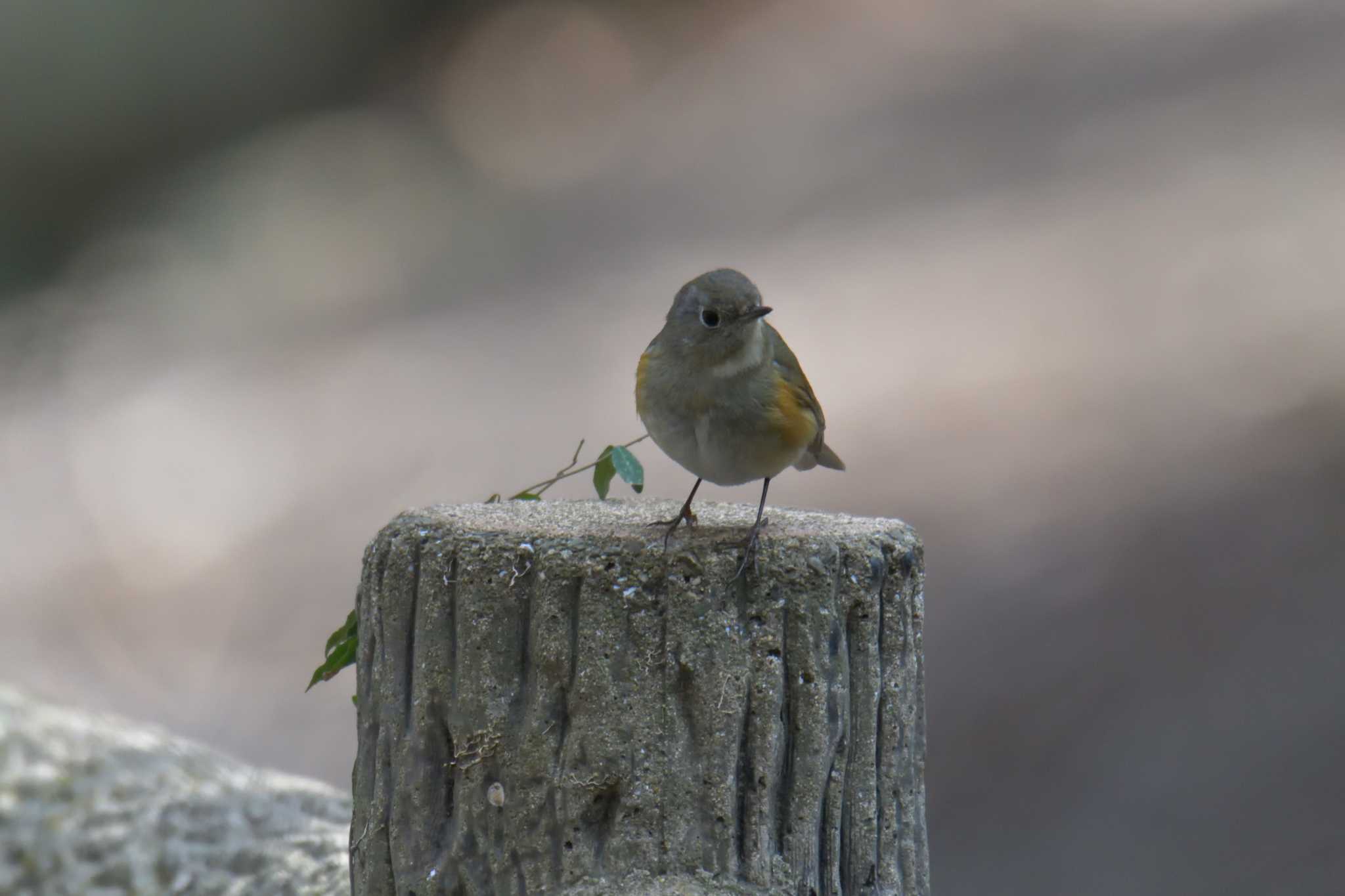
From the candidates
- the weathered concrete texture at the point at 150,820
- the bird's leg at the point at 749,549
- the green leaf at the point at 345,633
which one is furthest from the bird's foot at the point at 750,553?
the weathered concrete texture at the point at 150,820

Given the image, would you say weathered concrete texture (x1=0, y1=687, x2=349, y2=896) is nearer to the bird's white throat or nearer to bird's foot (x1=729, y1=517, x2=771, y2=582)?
bird's foot (x1=729, y1=517, x2=771, y2=582)

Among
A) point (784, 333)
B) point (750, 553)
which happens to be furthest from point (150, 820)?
point (784, 333)

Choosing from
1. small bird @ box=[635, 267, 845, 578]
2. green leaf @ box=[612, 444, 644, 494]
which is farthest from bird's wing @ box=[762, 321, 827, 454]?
green leaf @ box=[612, 444, 644, 494]

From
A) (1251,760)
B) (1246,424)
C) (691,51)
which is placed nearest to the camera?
(1251,760)

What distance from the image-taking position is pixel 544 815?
2156mm

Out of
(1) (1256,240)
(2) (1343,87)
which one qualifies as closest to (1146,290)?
(1) (1256,240)

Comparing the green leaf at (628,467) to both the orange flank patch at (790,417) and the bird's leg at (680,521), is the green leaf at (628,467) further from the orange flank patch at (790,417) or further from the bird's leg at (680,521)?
the orange flank patch at (790,417)

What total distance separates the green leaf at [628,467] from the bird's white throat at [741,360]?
482mm

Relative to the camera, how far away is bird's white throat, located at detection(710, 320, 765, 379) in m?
2.29

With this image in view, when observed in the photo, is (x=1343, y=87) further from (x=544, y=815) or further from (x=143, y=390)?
(x=143, y=390)

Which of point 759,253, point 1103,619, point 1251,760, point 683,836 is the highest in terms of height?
point 759,253

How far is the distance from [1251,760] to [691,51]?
7.68m

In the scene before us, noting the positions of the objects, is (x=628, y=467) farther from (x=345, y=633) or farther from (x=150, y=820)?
(x=150, y=820)

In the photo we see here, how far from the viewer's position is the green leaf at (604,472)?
113 inches
